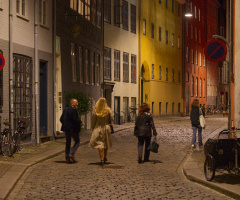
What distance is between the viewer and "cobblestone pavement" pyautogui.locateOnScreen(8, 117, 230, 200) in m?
9.96

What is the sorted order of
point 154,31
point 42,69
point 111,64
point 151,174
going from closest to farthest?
1. point 151,174
2. point 42,69
3. point 111,64
4. point 154,31

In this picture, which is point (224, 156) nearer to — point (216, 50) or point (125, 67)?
point (216, 50)

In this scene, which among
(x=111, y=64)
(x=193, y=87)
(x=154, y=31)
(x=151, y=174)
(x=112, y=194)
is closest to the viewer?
(x=112, y=194)

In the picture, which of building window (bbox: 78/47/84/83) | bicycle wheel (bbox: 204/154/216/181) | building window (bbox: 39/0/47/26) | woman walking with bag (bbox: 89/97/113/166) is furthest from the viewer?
building window (bbox: 78/47/84/83)

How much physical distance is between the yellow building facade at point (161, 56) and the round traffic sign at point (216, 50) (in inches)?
1187

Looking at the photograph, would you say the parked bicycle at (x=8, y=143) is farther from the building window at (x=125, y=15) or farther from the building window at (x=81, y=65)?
the building window at (x=125, y=15)

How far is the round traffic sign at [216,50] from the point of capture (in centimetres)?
1423

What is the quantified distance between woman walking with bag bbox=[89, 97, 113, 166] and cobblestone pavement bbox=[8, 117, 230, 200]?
48 centimetres

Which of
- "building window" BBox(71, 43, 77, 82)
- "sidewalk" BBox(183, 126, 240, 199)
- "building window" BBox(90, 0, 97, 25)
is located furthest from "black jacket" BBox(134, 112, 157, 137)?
"building window" BBox(90, 0, 97, 25)

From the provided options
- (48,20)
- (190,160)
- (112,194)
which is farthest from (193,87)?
(112,194)

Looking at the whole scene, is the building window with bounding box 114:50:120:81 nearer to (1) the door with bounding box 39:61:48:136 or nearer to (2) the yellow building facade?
(2) the yellow building facade

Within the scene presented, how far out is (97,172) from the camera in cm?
1323

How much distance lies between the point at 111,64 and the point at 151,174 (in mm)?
25645

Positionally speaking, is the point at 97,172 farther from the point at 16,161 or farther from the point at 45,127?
the point at 45,127
